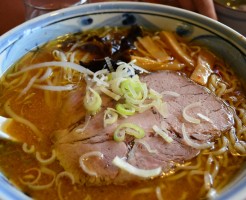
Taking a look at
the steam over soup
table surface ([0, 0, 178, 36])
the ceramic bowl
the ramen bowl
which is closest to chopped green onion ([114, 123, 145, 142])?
the steam over soup

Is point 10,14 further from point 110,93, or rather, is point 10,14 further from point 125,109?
point 125,109

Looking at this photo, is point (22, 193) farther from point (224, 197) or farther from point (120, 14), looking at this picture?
point (120, 14)

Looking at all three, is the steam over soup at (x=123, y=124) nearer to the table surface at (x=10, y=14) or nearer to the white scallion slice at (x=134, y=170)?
the white scallion slice at (x=134, y=170)

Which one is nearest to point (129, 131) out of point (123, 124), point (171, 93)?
point (123, 124)

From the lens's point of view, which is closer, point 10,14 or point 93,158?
point 93,158

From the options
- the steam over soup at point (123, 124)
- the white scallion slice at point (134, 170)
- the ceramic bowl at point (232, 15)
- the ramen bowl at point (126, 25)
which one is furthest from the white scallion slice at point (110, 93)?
the ceramic bowl at point (232, 15)
